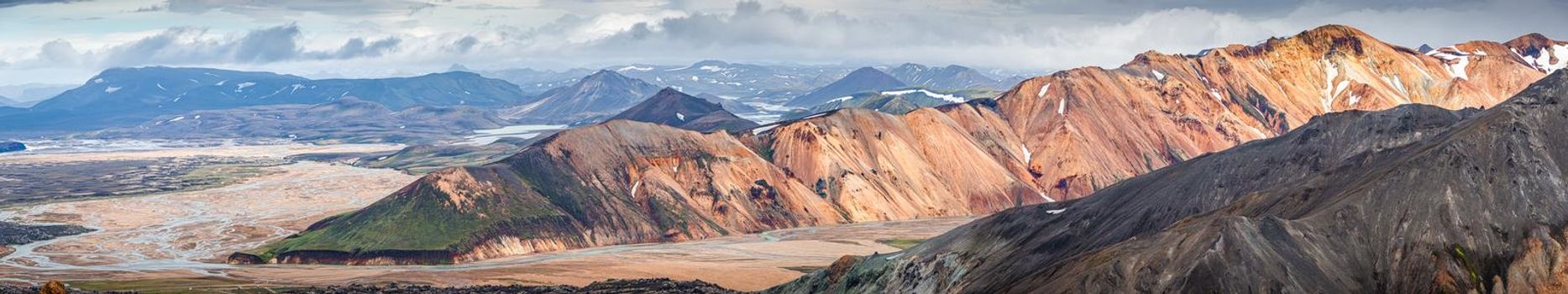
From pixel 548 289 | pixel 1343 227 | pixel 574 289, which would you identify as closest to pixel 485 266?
pixel 548 289

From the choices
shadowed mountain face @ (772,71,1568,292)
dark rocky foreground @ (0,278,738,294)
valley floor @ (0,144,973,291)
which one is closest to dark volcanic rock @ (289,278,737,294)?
dark rocky foreground @ (0,278,738,294)

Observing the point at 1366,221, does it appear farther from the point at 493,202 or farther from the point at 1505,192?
the point at 493,202

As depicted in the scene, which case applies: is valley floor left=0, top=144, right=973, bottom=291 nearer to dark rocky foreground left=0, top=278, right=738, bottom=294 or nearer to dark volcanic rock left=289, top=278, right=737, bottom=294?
dark rocky foreground left=0, top=278, right=738, bottom=294

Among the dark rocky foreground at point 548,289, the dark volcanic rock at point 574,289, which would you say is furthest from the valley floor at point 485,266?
the dark volcanic rock at point 574,289

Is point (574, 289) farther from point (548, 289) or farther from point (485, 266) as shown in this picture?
point (485, 266)

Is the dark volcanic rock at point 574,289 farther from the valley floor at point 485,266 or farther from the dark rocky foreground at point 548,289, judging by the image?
the valley floor at point 485,266

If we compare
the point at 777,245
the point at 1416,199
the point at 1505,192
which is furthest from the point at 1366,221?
the point at 777,245

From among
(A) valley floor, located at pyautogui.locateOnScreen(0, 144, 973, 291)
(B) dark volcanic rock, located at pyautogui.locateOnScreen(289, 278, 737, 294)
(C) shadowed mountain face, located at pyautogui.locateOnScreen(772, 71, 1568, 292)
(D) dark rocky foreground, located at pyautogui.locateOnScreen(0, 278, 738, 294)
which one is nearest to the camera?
(C) shadowed mountain face, located at pyautogui.locateOnScreen(772, 71, 1568, 292)
